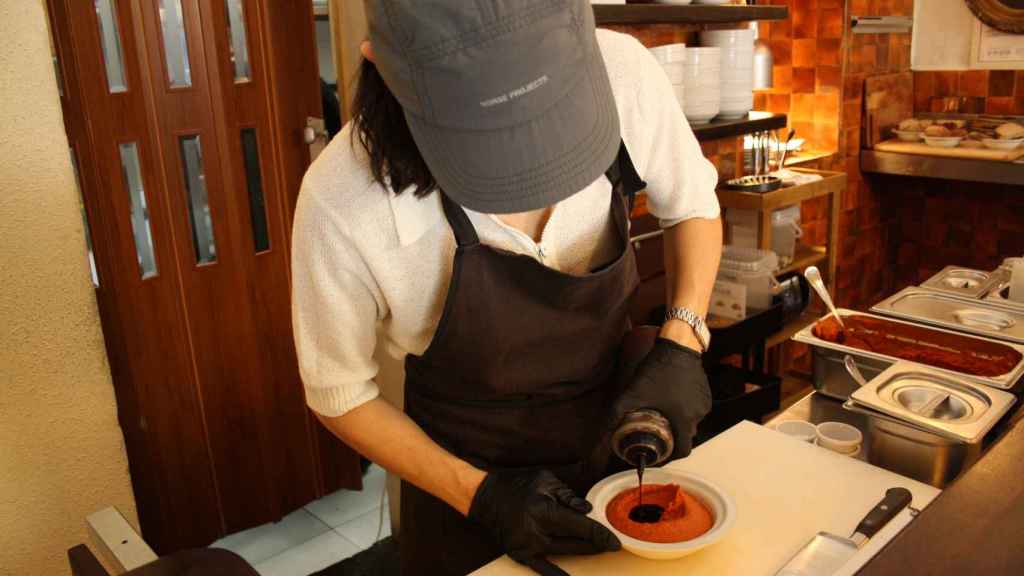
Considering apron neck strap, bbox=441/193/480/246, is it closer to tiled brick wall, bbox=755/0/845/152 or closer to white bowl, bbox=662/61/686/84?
white bowl, bbox=662/61/686/84

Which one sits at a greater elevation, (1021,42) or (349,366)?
(1021,42)

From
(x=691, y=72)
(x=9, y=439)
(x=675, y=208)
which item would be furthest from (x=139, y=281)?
(x=691, y=72)

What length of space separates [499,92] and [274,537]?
2.52m

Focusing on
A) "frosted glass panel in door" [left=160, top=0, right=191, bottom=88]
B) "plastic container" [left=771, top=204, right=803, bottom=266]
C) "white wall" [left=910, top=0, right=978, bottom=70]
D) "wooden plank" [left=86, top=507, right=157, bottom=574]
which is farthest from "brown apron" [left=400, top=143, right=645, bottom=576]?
"plastic container" [left=771, top=204, right=803, bottom=266]

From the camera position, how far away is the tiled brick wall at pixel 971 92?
4.25 metres

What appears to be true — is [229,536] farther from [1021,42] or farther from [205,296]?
[1021,42]

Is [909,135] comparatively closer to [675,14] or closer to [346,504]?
[675,14]

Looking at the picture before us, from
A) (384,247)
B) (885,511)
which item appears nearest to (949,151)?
(885,511)

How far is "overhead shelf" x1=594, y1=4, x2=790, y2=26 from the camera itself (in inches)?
100

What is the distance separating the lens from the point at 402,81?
1064mm

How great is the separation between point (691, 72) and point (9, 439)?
2.29 m

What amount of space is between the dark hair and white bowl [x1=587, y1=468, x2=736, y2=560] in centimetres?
56

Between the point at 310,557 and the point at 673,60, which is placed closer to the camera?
the point at 673,60

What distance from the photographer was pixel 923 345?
6.05 feet
